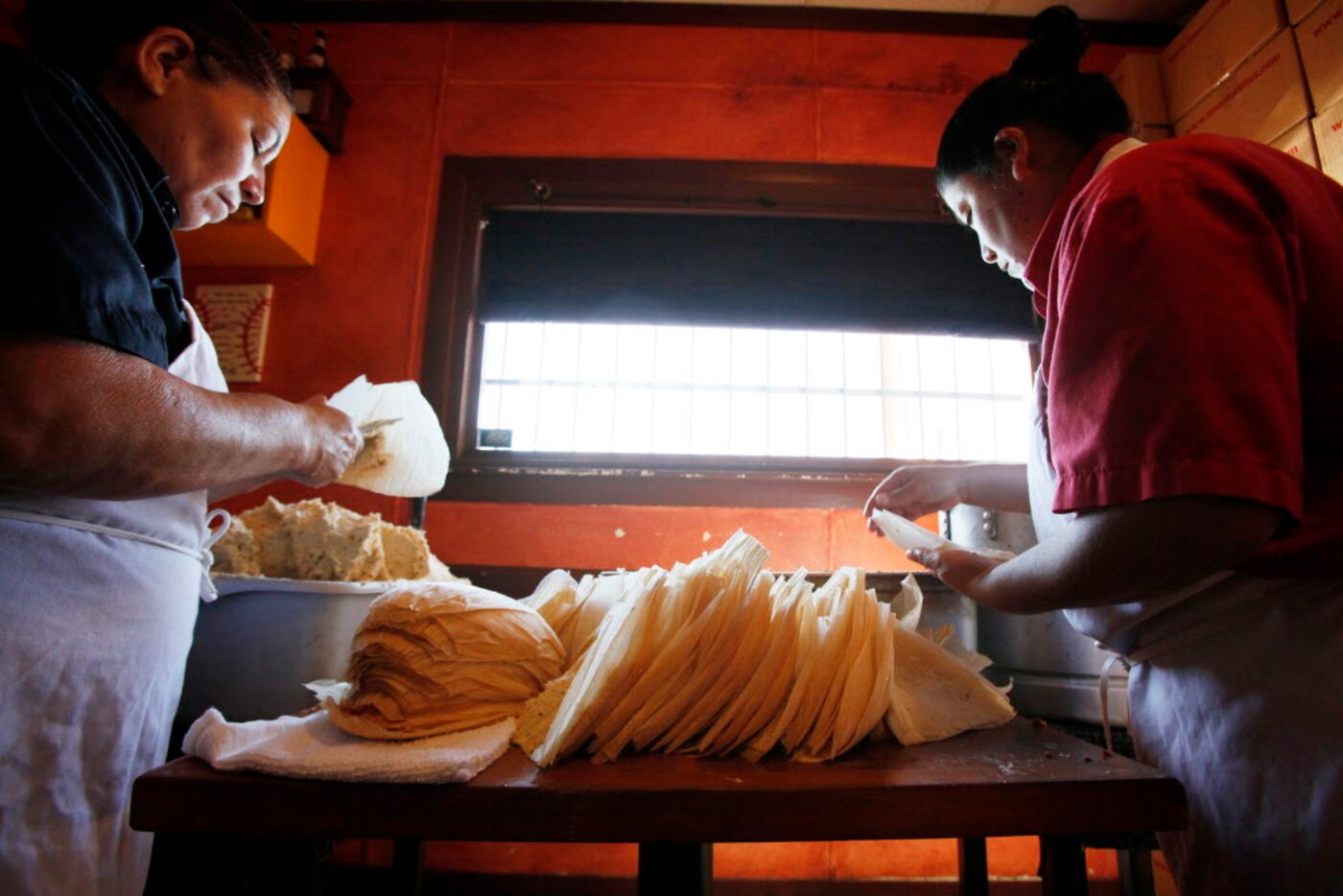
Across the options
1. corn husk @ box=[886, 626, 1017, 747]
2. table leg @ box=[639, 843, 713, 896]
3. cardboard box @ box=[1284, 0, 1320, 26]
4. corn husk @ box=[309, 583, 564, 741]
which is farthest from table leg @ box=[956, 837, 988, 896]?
cardboard box @ box=[1284, 0, 1320, 26]

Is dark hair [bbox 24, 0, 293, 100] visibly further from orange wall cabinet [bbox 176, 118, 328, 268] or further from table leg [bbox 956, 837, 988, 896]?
table leg [bbox 956, 837, 988, 896]

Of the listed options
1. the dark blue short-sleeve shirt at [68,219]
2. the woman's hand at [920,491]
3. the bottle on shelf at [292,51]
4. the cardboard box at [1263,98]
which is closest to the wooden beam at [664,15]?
the bottle on shelf at [292,51]

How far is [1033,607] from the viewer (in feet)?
2.91

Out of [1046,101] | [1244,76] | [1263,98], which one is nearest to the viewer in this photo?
[1046,101]

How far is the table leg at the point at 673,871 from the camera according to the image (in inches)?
34.3

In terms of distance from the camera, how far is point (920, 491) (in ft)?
5.45

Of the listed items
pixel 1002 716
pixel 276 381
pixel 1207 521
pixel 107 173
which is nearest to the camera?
pixel 1207 521

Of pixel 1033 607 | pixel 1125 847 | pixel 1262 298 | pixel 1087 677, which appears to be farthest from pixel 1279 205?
pixel 1087 677

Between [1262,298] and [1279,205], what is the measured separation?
0.15 m

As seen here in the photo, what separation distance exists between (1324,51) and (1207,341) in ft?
7.80

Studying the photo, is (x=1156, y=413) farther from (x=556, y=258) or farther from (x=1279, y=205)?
(x=556, y=258)

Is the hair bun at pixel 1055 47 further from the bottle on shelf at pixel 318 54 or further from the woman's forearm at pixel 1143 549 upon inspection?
the bottle on shelf at pixel 318 54

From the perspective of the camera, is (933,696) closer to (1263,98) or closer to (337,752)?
(337,752)

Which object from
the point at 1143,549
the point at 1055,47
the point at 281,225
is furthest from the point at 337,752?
the point at 281,225
